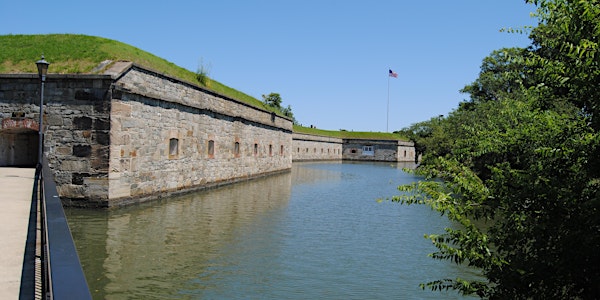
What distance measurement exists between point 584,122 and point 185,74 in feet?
51.9

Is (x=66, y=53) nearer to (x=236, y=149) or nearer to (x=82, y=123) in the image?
(x=82, y=123)

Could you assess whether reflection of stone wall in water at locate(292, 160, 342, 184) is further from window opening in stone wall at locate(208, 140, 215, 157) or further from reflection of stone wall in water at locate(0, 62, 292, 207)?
reflection of stone wall in water at locate(0, 62, 292, 207)

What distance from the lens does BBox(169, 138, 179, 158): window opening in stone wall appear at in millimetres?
15856

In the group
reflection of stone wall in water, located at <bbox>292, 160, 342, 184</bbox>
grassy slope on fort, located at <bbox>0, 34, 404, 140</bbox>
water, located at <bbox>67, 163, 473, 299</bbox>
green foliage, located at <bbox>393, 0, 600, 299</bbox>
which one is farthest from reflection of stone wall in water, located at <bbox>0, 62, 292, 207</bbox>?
green foliage, located at <bbox>393, 0, 600, 299</bbox>

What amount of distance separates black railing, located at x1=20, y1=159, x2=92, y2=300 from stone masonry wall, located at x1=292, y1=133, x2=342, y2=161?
42749 mm

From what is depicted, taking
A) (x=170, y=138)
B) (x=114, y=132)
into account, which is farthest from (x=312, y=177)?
(x=114, y=132)

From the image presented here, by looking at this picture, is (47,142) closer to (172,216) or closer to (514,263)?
(172,216)

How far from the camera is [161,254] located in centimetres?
805

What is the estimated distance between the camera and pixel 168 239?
923 cm

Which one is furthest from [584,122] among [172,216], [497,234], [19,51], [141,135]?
[19,51]

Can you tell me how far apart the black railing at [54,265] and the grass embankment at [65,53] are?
8.02 m

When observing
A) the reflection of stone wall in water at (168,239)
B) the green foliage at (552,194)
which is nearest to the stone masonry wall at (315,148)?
the reflection of stone wall in water at (168,239)

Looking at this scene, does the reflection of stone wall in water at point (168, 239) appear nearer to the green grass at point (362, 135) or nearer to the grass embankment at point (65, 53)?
the grass embankment at point (65, 53)

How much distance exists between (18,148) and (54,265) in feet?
44.7
